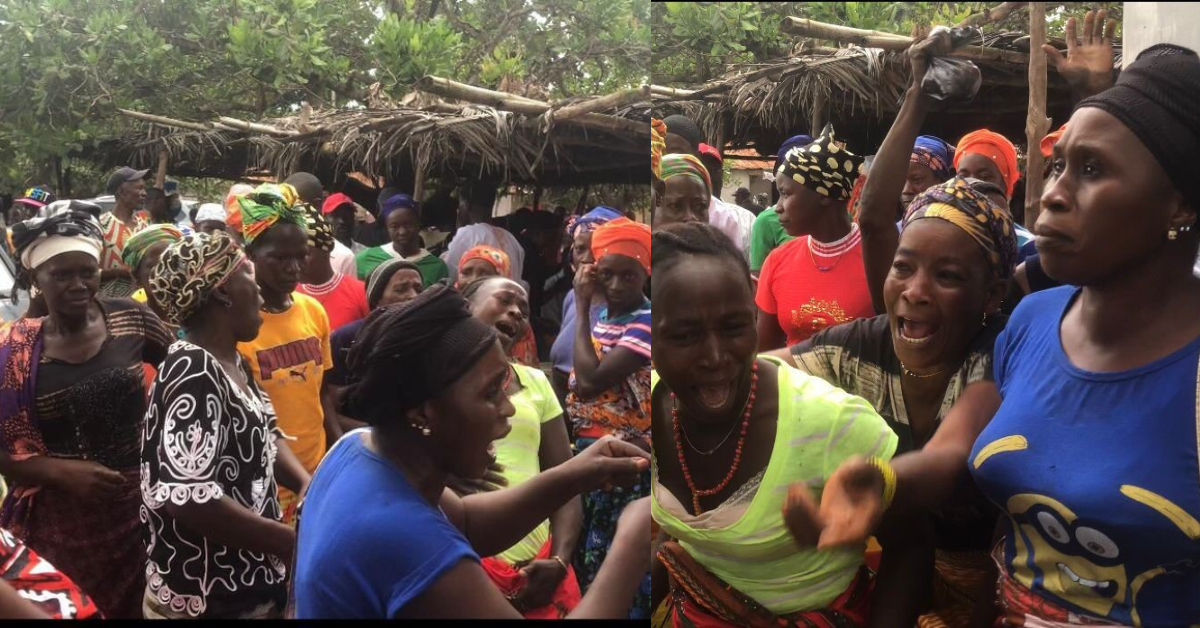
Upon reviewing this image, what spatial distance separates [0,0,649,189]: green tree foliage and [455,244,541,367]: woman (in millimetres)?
654

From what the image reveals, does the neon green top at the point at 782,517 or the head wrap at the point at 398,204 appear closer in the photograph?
the neon green top at the point at 782,517

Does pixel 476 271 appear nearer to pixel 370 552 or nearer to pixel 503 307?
pixel 503 307

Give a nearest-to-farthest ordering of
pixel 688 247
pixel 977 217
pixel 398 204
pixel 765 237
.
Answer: pixel 688 247, pixel 977 217, pixel 765 237, pixel 398 204

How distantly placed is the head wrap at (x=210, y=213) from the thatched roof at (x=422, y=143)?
64cm

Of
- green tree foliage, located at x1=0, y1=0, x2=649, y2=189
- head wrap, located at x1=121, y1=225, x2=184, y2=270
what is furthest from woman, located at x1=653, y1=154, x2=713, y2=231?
head wrap, located at x1=121, y1=225, x2=184, y2=270

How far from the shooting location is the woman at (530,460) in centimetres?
244

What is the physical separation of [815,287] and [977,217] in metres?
0.87

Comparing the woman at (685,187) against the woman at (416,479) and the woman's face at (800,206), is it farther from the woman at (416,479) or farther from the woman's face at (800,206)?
the woman at (416,479)

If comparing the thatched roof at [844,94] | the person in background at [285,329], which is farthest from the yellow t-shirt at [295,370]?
the thatched roof at [844,94]

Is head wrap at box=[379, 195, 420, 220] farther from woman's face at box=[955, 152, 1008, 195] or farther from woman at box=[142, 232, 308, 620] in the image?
woman's face at box=[955, 152, 1008, 195]

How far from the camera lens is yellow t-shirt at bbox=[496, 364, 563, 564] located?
2.73 m

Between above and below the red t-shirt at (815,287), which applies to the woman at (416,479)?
above

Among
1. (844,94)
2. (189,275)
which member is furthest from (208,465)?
(844,94)

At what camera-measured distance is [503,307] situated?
291 cm
